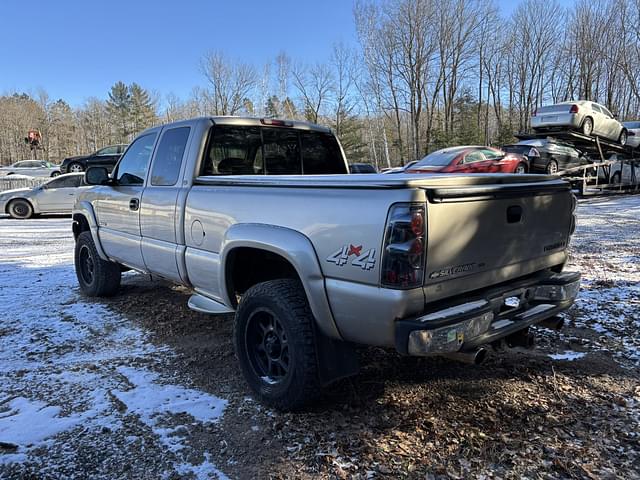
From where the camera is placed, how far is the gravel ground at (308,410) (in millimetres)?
2498

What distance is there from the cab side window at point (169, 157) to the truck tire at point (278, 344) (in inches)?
60.6

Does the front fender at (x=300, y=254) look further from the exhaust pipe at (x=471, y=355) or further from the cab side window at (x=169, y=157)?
the cab side window at (x=169, y=157)

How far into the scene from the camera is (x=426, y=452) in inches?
102

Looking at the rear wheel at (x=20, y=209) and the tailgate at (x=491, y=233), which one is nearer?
the tailgate at (x=491, y=233)

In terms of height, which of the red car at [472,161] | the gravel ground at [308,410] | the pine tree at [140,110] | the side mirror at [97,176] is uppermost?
the pine tree at [140,110]

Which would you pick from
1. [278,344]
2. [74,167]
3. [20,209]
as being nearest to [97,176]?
[278,344]

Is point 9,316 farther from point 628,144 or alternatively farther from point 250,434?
point 628,144

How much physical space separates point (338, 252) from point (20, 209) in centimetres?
1632

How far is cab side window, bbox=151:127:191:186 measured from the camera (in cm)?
410

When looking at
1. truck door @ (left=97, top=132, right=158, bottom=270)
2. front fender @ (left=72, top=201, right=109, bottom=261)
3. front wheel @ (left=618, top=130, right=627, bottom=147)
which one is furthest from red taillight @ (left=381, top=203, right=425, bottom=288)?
front wheel @ (left=618, top=130, right=627, bottom=147)

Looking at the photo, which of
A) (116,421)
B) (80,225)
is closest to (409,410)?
(116,421)

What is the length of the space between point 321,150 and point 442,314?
2.80 m

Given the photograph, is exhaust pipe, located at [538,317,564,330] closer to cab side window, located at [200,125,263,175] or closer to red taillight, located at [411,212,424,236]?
red taillight, located at [411,212,424,236]

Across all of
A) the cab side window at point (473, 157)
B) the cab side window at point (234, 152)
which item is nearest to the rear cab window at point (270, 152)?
the cab side window at point (234, 152)
